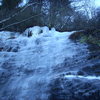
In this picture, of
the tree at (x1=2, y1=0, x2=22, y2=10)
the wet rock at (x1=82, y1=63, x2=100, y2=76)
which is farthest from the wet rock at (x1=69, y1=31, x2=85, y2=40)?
the tree at (x1=2, y1=0, x2=22, y2=10)

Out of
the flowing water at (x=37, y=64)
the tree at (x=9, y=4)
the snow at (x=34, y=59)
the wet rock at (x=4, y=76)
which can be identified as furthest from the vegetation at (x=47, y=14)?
the wet rock at (x=4, y=76)

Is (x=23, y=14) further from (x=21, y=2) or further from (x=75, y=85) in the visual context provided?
(x=75, y=85)

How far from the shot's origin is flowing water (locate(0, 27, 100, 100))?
609cm

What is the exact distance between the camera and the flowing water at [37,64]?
609 centimetres

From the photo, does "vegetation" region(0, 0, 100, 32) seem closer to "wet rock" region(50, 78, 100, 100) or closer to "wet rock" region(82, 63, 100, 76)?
"wet rock" region(82, 63, 100, 76)

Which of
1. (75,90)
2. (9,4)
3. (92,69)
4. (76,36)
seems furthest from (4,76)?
(9,4)

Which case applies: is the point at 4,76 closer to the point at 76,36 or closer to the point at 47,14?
the point at 76,36

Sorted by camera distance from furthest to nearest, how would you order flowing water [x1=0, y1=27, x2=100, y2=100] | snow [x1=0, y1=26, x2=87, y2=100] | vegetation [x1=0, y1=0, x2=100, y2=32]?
1. vegetation [x1=0, y1=0, x2=100, y2=32]
2. snow [x1=0, y1=26, x2=87, y2=100]
3. flowing water [x1=0, y1=27, x2=100, y2=100]

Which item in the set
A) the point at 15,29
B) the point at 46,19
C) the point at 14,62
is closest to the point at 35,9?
the point at 46,19

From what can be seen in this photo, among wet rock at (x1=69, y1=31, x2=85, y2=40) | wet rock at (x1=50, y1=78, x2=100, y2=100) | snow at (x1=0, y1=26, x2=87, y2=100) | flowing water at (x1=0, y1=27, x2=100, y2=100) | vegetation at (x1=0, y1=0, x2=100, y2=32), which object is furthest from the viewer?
vegetation at (x1=0, y1=0, x2=100, y2=32)

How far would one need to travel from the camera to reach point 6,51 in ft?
29.7

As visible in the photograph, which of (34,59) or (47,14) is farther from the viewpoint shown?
(47,14)

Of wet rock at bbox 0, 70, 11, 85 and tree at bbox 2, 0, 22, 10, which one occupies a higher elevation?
tree at bbox 2, 0, 22, 10

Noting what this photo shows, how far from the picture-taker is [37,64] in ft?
24.3
